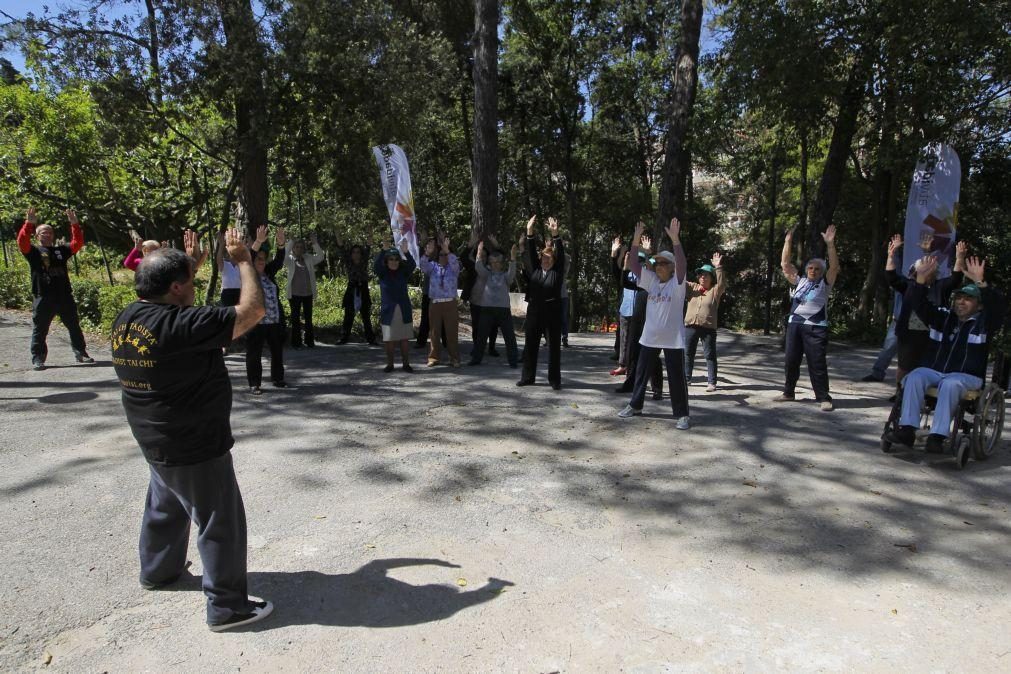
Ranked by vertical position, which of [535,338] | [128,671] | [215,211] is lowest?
[128,671]

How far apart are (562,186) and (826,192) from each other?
13.5m

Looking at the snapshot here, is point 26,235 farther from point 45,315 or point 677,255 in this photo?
point 677,255

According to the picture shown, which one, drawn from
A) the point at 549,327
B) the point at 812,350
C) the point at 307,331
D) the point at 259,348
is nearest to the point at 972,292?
the point at 812,350

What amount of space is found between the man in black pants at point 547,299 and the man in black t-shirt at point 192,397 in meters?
5.50

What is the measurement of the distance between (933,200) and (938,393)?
563 centimetres

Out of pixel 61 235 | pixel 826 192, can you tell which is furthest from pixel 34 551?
pixel 61 235

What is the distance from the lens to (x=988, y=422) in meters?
6.20

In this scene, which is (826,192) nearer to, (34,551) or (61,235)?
(34,551)

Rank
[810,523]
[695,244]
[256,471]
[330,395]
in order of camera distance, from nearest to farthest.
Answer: [810,523] → [256,471] → [330,395] → [695,244]

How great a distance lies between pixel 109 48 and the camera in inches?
426

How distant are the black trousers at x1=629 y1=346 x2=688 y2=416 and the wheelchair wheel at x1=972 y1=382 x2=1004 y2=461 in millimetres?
2416

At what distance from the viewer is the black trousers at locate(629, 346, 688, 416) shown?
7023mm

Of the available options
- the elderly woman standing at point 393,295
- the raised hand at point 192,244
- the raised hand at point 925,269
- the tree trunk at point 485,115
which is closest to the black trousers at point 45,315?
the elderly woman standing at point 393,295

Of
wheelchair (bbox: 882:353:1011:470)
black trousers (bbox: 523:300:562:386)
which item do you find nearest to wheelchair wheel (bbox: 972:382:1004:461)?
wheelchair (bbox: 882:353:1011:470)
